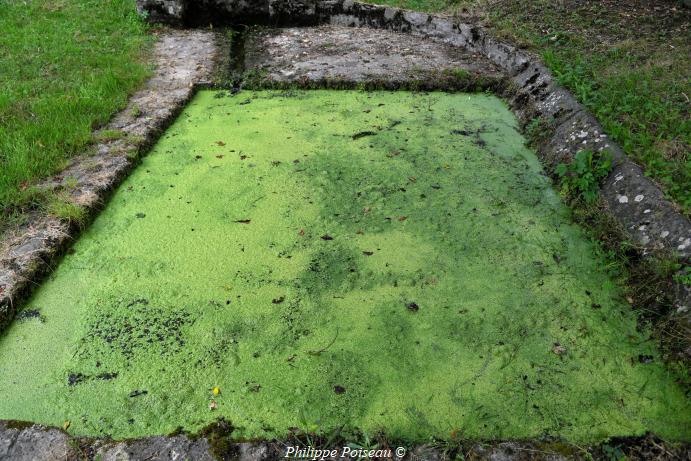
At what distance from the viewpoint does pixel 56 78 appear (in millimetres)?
3789

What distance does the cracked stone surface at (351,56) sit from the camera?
4020 millimetres

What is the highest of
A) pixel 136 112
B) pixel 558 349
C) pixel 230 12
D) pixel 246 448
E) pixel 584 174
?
pixel 230 12

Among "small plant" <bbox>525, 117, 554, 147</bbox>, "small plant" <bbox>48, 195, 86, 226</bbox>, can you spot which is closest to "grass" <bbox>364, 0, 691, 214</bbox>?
"small plant" <bbox>525, 117, 554, 147</bbox>

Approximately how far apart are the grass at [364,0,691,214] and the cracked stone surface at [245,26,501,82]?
0.51 m

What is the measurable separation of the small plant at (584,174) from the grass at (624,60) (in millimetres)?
160

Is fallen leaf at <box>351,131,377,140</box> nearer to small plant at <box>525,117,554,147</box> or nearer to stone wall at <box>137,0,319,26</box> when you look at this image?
small plant at <box>525,117,554,147</box>

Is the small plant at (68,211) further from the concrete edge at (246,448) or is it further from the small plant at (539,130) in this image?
the small plant at (539,130)

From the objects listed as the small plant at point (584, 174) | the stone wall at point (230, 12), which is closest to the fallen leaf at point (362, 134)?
the small plant at point (584, 174)

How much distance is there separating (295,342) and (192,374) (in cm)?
37

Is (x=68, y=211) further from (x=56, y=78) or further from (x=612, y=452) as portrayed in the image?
(x=612, y=452)

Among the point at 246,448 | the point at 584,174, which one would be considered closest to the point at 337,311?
the point at 246,448

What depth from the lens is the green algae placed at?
1.61m

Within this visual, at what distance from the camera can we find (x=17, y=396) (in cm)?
164

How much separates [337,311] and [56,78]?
10.5ft
